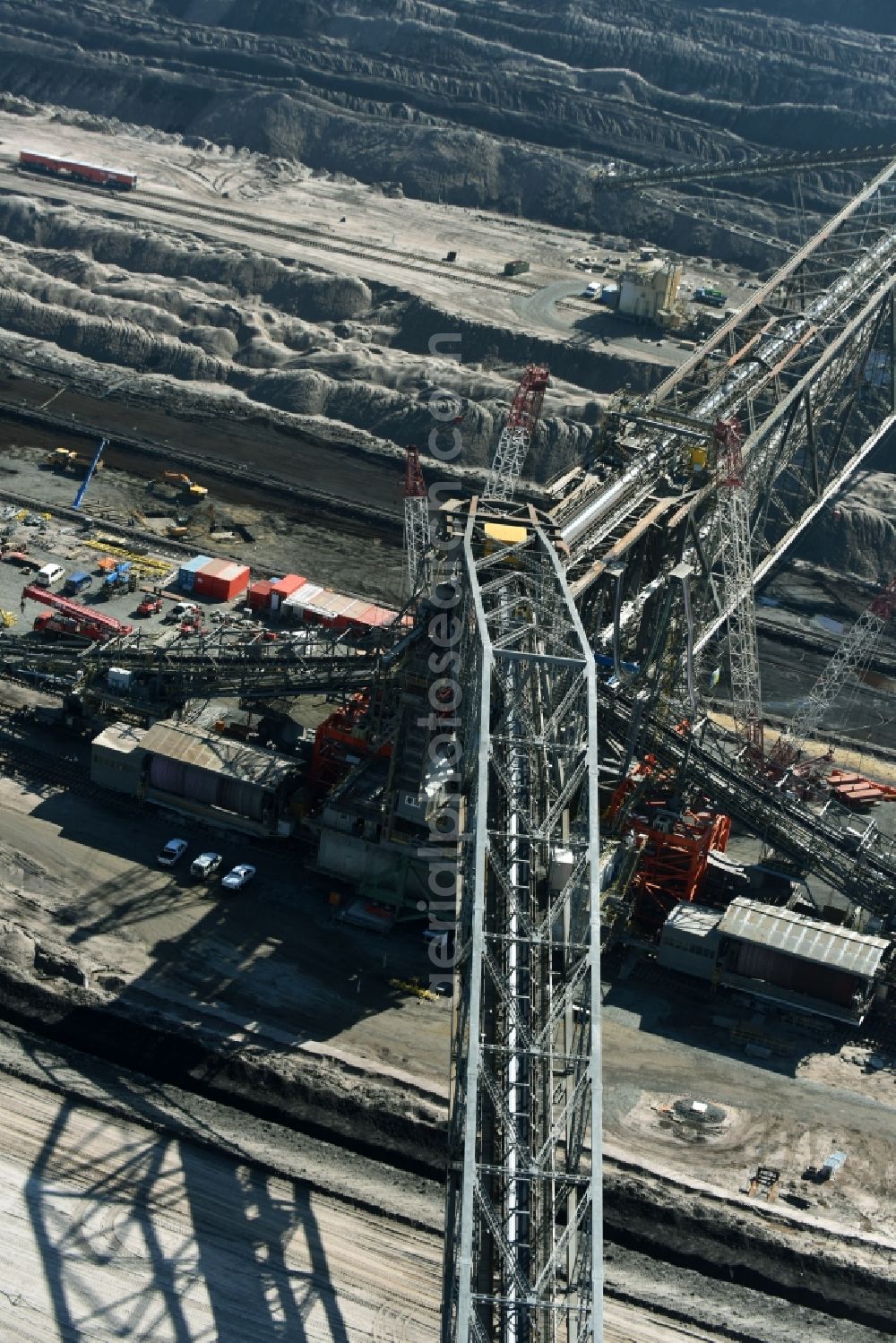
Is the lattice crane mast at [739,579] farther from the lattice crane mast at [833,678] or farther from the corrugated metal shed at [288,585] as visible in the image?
the corrugated metal shed at [288,585]

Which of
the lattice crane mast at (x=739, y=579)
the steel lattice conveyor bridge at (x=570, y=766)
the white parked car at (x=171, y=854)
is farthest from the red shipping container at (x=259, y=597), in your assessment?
the lattice crane mast at (x=739, y=579)

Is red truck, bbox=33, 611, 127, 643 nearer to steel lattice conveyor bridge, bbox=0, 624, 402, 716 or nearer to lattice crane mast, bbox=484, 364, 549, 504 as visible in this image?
steel lattice conveyor bridge, bbox=0, 624, 402, 716

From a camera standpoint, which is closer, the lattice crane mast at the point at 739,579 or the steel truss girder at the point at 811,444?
the lattice crane mast at the point at 739,579

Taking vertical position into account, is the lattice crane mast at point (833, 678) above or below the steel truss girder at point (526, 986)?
below

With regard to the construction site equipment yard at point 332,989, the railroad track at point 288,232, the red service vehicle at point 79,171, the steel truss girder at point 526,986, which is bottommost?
the construction site equipment yard at point 332,989

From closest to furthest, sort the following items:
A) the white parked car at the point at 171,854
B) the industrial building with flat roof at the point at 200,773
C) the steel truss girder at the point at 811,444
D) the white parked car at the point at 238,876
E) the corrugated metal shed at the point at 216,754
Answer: the white parked car at the point at 238,876, the white parked car at the point at 171,854, the industrial building with flat roof at the point at 200,773, the corrugated metal shed at the point at 216,754, the steel truss girder at the point at 811,444

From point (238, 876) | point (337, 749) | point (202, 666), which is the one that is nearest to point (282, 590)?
point (202, 666)

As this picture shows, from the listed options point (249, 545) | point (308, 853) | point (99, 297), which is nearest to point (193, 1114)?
point (308, 853)
